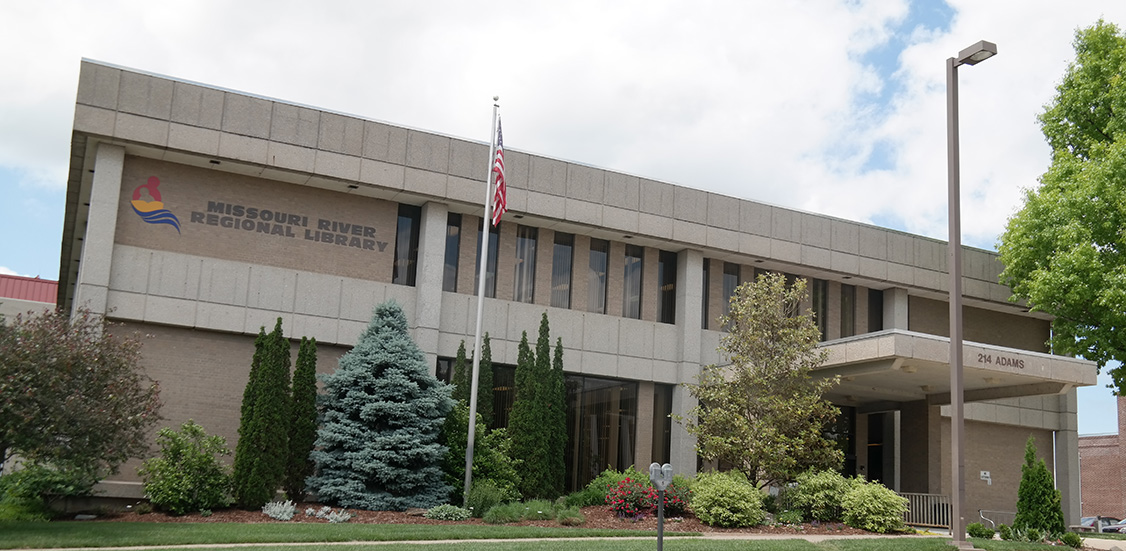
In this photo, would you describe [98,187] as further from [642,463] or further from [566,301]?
[642,463]

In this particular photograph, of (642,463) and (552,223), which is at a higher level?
(552,223)

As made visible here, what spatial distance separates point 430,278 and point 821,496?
37.4 ft

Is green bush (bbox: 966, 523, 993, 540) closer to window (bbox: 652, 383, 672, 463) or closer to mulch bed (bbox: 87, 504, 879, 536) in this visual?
mulch bed (bbox: 87, 504, 879, 536)

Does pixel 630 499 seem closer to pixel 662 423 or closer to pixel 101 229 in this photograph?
pixel 662 423

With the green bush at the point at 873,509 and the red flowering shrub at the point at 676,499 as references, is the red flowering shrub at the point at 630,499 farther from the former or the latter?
the green bush at the point at 873,509

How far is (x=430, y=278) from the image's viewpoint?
2600cm

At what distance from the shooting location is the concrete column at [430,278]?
84.2ft

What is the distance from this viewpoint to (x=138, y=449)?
18.5 metres

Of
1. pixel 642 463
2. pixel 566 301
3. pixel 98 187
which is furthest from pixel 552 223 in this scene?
pixel 98 187

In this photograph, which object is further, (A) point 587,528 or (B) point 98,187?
(B) point 98,187

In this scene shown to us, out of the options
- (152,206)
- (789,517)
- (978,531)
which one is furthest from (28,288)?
(978,531)

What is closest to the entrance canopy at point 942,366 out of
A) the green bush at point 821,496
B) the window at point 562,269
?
the green bush at point 821,496

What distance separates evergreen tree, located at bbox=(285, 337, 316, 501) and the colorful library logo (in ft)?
15.6

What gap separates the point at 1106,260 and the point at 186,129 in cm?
2534
